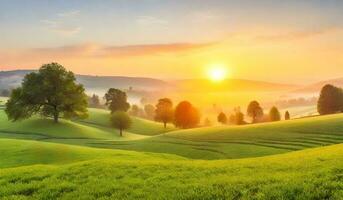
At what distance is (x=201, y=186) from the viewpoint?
20.6 metres

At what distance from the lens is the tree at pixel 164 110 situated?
6718 inches

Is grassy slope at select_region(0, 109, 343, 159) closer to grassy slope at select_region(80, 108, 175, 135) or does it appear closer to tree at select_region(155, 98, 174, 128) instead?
grassy slope at select_region(80, 108, 175, 135)

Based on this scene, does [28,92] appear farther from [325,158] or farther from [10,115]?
[325,158]

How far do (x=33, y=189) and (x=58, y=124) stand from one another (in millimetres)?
102615

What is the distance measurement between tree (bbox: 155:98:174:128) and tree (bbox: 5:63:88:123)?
53.7 meters

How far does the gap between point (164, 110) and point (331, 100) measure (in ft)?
209

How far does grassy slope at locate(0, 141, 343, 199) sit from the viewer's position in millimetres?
18766

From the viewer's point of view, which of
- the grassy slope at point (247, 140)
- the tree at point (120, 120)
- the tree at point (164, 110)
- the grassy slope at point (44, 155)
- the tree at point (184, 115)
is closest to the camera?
the grassy slope at point (44, 155)

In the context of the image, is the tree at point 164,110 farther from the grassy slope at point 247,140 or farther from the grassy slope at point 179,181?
the grassy slope at point 179,181

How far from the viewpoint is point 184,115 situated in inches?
6304

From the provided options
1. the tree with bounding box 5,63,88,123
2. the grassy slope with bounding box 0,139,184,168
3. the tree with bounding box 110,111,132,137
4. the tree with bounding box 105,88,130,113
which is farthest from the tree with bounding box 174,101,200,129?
the grassy slope with bounding box 0,139,184,168

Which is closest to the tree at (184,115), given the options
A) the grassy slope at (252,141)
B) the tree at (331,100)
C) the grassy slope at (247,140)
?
the tree at (331,100)

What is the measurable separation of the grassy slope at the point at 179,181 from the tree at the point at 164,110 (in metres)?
141

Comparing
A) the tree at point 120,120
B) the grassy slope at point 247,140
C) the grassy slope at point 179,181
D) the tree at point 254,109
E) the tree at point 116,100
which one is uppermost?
the tree at point 116,100
